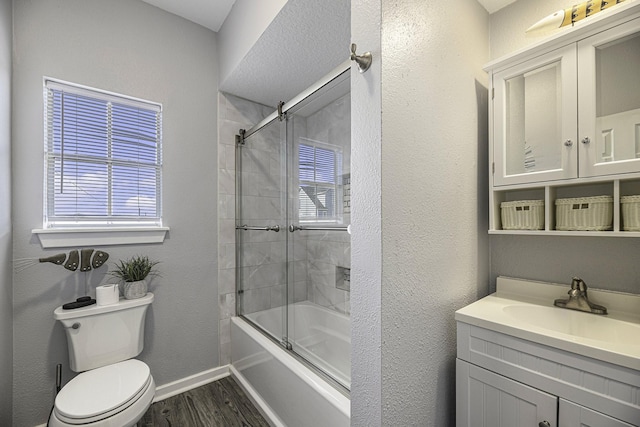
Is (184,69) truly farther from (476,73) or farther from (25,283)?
(476,73)

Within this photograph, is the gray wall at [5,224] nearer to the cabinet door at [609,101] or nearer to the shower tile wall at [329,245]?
the shower tile wall at [329,245]

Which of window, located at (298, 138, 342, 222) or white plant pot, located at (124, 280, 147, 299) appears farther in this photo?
window, located at (298, 138, 342, 222)

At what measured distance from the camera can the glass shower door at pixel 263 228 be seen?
6.77ft

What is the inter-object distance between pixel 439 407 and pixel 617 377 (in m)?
0.60

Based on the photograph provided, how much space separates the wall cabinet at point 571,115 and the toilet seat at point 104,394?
6.12ft

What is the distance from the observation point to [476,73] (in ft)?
4.58

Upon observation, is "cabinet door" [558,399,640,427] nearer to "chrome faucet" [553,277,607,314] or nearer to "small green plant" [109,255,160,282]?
"chrome faucet" [553,277,607,314]

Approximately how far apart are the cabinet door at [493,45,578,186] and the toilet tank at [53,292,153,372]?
2.16m

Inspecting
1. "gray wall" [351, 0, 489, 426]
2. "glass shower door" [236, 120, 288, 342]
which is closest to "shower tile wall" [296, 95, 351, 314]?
"glass shower door" [236, 120, 288, 342]

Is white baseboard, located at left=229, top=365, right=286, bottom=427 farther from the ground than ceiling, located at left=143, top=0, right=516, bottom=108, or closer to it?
closer to it

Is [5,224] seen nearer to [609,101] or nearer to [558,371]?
[558,371]

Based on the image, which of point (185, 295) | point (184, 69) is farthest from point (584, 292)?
point (184, 69)

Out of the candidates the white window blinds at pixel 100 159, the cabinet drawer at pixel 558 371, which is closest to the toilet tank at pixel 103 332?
the white window blinds at pixel 100 159

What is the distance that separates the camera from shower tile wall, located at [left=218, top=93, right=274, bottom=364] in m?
2.26
